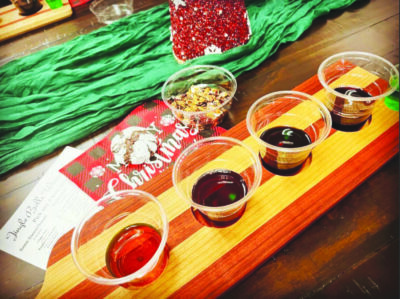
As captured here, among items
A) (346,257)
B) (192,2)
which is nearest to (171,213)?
(346,257)

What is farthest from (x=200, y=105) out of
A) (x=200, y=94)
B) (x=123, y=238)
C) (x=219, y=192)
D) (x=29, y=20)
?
(x=29, y=20)

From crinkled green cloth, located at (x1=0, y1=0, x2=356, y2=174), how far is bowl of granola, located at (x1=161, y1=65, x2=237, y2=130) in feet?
0.36

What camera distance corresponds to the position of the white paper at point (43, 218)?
0.74 meters

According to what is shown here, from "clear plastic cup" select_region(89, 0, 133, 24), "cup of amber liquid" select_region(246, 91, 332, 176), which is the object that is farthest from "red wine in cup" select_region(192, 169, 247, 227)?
"clear plastic cup" select_region(89, 0, 133, 24)

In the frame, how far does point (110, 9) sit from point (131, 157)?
4.07ft

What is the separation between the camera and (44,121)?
1094 millimetres

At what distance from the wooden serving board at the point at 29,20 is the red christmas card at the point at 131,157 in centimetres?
109

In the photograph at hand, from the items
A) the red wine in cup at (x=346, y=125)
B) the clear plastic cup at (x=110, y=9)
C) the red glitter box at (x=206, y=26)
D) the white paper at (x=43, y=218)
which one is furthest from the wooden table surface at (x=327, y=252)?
the clear plastic cup at (x=110, y=9)

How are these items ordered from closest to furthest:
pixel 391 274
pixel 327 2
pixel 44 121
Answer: pixel 391 274 < pixel 44 121 < pixel 327 2

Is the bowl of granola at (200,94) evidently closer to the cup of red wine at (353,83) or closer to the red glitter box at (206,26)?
the red glitter box at (206,26)

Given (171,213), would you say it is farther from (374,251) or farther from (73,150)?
(73,150)

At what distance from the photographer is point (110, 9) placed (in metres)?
1.60

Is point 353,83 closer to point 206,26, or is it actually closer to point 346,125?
point 346,125

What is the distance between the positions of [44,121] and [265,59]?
102cm
